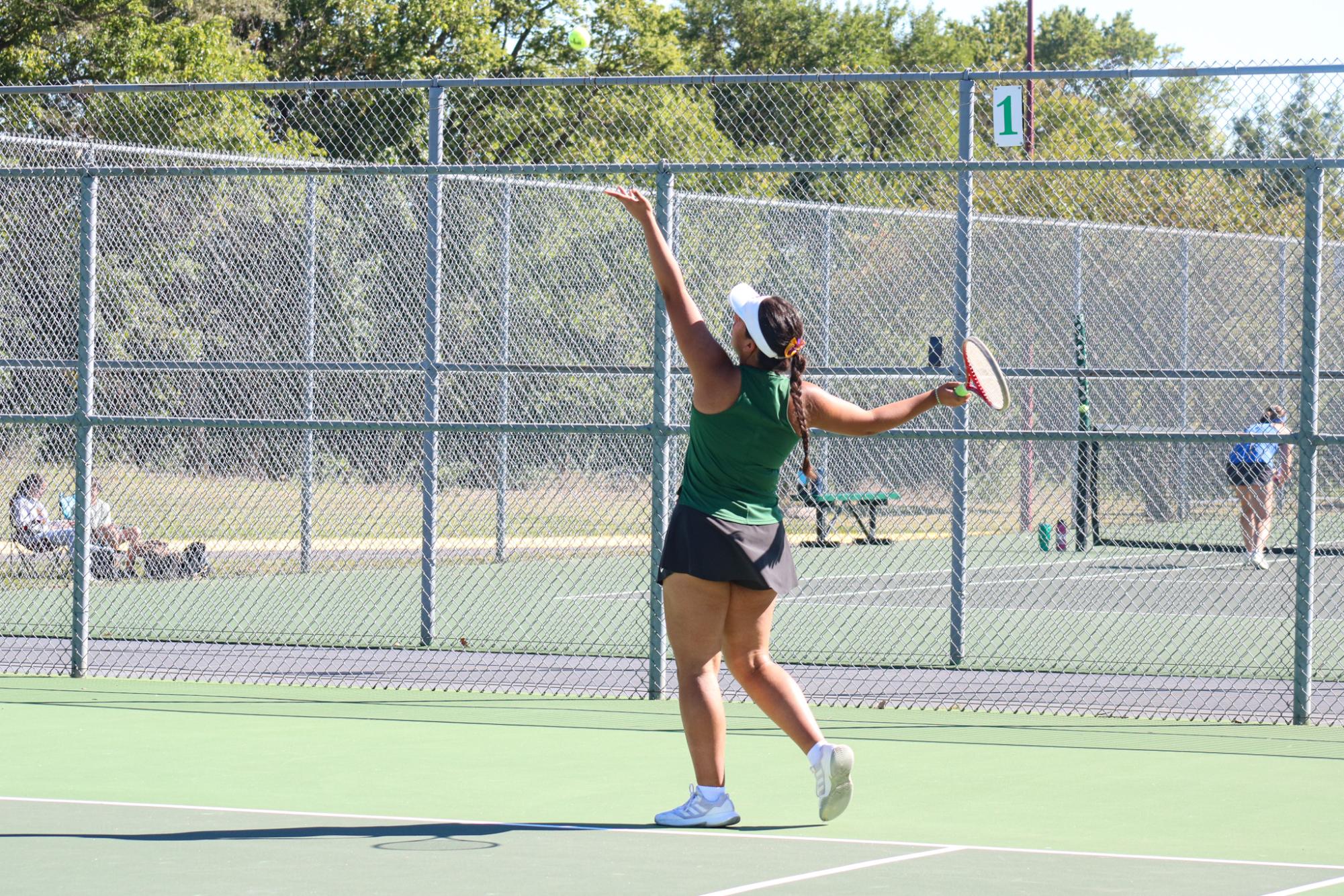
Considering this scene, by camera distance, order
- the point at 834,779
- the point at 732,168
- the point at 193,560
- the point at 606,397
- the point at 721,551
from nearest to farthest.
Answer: the point at 834,779 → the point at 721,551 → the point at 732,168 → the point at 193,560 → the point at 606,397

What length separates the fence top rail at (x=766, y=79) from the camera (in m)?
9.38

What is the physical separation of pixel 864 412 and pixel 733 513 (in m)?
0.54

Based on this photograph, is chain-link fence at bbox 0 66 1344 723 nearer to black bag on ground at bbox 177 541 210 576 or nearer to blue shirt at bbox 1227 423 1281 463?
black bag on ground at bbox 177 541 210 576

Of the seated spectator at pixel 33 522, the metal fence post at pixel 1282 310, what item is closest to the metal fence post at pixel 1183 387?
the metal fence post at pixel 1282 310

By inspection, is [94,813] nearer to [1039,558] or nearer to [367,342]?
[367,342]

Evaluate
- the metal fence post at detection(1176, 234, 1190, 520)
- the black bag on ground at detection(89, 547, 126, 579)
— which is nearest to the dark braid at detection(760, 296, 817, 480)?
the black bag on ground at detection(89, 547, 126, 579)

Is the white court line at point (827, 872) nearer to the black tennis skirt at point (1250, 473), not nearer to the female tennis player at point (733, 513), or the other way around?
the female tennis player at point (733, 513)

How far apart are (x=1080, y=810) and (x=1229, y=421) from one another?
1908 cm

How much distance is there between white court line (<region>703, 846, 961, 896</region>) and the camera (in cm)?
554

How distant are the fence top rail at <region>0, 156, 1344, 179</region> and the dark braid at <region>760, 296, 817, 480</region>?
8.46 feet

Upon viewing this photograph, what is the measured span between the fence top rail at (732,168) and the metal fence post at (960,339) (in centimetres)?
83

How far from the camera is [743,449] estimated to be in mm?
6496

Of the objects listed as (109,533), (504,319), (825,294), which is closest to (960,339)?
(504,319)

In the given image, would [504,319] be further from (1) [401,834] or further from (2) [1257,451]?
(1) [401,834]
